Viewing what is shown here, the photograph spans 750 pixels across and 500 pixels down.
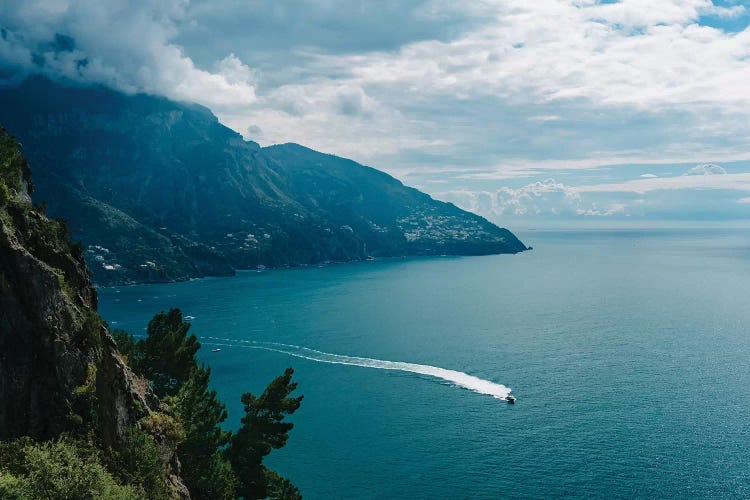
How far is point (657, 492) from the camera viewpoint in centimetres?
8300

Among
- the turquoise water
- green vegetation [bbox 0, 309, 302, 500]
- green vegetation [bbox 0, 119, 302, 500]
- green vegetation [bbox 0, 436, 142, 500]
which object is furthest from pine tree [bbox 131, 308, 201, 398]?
green vegetation [bbox 0, 436, 142, 500]

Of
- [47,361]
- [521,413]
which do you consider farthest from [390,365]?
[47,361]

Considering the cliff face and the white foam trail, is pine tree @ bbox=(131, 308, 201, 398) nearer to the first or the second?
the cliff face

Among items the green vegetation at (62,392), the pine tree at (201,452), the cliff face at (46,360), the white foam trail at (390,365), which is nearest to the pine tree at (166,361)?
the pine tree at (201,452)

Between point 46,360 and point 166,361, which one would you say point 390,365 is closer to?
point 166,361

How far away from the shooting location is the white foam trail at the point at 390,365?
129000 mm

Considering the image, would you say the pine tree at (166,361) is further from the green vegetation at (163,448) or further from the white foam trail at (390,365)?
the white foam trail at (390,365)

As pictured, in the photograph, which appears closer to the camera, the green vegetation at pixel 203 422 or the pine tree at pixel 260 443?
the green vegetation at pixel 203 422

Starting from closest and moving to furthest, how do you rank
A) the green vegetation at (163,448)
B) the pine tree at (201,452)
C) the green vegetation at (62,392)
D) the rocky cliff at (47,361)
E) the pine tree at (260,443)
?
the green vegetation at (163,448) → the green vegetation at (62,392) → the rocky cliff at (47,361) → the pine tree at (201,452) → the pine tree at (260,443)

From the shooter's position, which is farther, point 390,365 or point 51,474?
point 390,365

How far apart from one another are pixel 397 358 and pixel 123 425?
380ft

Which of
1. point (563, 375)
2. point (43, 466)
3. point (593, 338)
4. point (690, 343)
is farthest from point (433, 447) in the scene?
point (690, 343)

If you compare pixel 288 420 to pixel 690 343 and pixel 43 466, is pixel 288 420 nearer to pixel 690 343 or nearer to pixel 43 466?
pixel 43 466

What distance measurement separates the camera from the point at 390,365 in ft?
490
